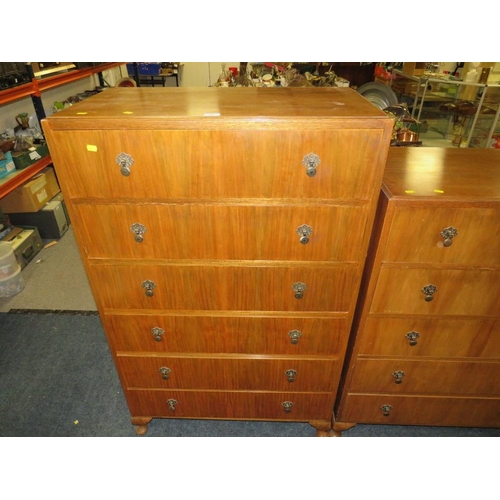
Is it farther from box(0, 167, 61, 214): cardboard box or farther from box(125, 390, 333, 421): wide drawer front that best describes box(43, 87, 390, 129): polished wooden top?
box(0, 167, 61, 214): cardboard box

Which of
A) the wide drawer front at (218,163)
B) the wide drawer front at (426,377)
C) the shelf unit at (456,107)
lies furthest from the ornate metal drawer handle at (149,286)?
the shelf unit at (456,107)

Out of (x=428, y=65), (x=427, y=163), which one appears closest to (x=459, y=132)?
(x=428, y=65)

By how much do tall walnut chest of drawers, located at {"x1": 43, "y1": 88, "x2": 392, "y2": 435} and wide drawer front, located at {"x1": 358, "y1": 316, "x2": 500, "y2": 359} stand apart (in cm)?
14

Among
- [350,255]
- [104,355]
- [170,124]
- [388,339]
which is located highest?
[170,124]

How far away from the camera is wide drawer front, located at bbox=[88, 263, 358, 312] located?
1.33m

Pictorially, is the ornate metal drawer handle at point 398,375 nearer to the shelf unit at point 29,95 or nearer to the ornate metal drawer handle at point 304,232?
the ornate metal drawer handle at point 304,232

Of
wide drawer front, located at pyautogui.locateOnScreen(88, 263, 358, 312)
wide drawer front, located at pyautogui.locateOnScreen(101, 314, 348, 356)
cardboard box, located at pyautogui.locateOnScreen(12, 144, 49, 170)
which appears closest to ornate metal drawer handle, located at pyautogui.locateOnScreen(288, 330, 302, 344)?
wide drawer front, located at pyautogui.locateOnScreen(101, 314, 348, 356)

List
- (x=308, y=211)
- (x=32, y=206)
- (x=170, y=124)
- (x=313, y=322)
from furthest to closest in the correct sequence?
(x=32, y=206)
(x=313, y=322)
(x=308, y=211)
(x=170, y=124)

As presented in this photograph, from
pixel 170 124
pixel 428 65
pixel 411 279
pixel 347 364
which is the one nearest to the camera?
pixel 170 124

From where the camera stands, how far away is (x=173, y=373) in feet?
5.36

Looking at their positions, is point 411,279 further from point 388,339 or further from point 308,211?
point 308,211

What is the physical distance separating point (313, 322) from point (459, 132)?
5.23 m

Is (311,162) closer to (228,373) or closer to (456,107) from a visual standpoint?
(228,373)

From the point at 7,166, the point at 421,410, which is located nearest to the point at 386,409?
the point at 421,410
